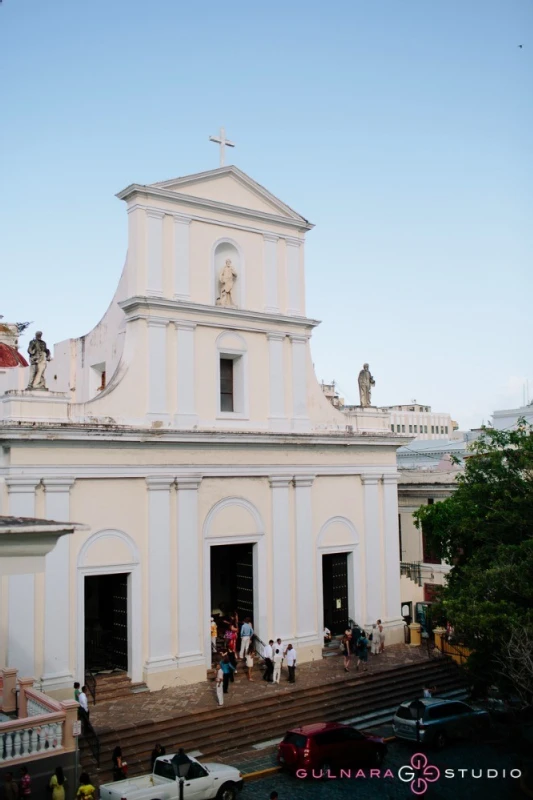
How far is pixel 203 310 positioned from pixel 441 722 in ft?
41.8

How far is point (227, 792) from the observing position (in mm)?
16156

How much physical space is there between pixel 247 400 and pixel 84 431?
18.5 ft

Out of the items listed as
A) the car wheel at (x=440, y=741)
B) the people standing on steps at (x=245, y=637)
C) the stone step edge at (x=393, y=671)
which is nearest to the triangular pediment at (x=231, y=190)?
the people standing on steps at (x=245, y=637)

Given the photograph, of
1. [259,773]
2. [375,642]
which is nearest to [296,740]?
[259,773]

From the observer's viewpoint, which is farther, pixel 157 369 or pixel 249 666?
pixel 157 369

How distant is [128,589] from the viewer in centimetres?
2211

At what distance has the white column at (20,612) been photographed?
64.5 feet

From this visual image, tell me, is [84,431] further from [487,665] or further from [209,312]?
A: [487,665]

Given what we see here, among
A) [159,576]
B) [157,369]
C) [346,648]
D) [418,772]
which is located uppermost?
[157,369]

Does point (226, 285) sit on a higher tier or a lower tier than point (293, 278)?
lower

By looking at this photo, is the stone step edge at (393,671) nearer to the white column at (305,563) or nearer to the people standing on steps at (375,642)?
the people standing on steps at (375,642)

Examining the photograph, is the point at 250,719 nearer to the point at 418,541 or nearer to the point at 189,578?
the point at 189,578

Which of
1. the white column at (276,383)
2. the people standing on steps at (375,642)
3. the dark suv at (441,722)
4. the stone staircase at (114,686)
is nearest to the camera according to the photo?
the dark suv at (441,722)

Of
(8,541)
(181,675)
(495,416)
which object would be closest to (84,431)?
(181,675)
